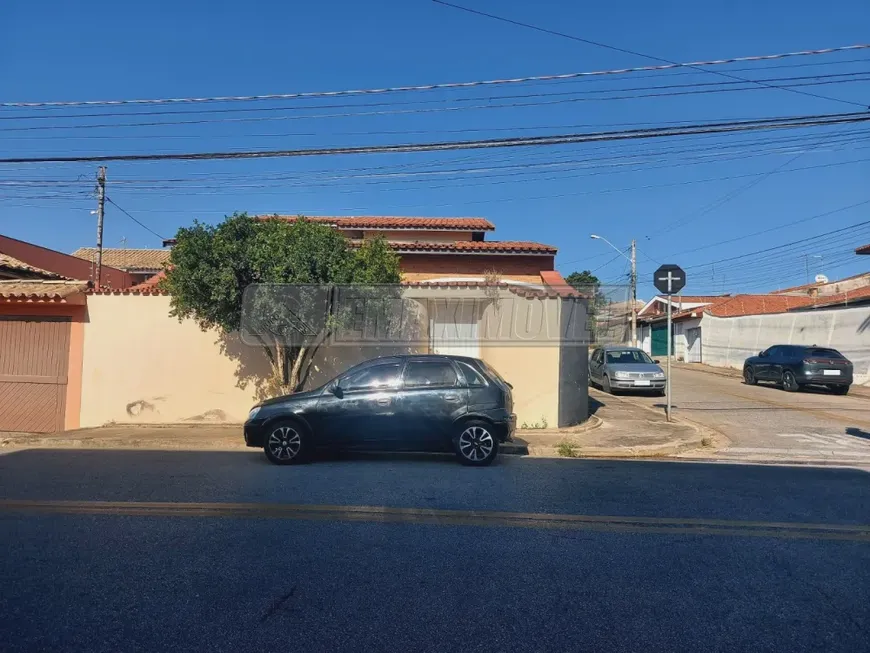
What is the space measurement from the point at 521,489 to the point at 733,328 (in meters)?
27.1

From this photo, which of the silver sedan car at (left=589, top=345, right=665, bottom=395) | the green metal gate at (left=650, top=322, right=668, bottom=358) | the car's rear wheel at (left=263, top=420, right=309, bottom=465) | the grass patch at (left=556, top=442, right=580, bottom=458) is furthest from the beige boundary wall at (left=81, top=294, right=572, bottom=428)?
the green metal gate at (left=650, top=322, right=668, bottom=358)

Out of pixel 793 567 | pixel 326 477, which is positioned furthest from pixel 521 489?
pixel 793 567

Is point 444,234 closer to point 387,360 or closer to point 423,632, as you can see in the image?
point 387,360

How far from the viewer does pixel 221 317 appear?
10.6 m

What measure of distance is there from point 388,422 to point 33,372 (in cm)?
885

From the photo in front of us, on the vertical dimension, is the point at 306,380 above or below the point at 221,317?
below

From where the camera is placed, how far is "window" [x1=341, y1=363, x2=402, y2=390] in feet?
27.8

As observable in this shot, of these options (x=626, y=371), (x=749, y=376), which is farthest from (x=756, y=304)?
(x=626, y=371)

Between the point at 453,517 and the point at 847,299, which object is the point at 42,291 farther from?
the point at 847,299

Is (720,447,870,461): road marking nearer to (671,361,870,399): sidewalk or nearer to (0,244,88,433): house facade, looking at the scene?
(671,361,870,399): sidewalk

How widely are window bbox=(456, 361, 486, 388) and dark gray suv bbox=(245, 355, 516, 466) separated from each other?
3 cm

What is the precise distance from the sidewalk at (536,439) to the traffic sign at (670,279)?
2.76 m

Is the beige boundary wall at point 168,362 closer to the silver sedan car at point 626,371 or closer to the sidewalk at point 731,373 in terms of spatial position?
the silver sedan car at point 626,371

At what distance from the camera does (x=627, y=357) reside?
744 inches
